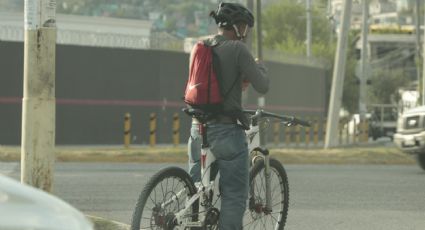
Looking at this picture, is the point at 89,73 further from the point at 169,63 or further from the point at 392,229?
the point at 392,229

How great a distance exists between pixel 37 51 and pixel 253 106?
1438 inches

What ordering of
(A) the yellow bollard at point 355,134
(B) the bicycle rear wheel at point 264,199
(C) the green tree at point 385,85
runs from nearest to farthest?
(B) the bicycle rear wheel at point 264,199 < (A) the yellow bollard at point 355,134 < (C) the green tree at point 385,85

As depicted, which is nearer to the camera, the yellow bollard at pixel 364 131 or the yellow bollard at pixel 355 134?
the yellow bollard at pixel 355 134

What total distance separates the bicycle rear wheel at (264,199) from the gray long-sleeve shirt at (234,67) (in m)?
0.76

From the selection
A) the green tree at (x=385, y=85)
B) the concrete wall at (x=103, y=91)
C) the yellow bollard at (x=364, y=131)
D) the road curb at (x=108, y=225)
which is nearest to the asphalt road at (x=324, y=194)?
the road curb at (x=108, y=225)

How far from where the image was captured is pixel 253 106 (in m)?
43.7

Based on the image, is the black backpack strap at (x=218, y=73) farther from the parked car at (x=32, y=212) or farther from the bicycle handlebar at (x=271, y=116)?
the parked car at (x=32, y=212)

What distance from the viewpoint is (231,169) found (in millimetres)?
6578

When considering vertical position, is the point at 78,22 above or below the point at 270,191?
above

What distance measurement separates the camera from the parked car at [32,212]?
141 inches

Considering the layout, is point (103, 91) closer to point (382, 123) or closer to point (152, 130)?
point (152, 130)

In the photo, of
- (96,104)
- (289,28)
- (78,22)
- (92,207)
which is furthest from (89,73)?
(289,28)

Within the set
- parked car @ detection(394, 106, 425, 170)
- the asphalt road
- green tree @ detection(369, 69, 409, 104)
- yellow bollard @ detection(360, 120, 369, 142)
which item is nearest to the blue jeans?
the asphalt road

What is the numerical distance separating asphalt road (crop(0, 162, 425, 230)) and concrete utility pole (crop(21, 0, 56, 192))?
2.11 meters
